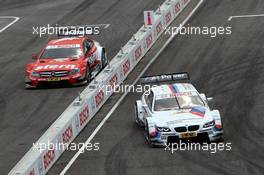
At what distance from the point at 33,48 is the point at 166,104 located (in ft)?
50.7

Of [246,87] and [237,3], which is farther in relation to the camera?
[237,3]

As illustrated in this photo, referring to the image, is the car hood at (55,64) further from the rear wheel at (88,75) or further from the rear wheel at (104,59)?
the rear wheel at (104,59)

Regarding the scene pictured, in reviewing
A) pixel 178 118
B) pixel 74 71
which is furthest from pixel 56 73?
pixel 178 118

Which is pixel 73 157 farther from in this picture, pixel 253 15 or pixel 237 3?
pixel 237 3

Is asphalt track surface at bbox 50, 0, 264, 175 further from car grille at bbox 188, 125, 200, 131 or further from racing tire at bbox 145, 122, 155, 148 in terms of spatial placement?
car grille at bbox 188, 125, 200, 131

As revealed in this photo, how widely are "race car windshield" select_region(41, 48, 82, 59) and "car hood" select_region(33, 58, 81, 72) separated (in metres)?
0.31

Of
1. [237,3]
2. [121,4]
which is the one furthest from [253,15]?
[121,4]

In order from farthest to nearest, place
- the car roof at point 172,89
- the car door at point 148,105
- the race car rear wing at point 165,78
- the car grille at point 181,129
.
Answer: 1. the race car rear wing at point 165,78
2. the car roof at point 172,89
3. the car door at point 148,105
4. the car grille at point 181,129

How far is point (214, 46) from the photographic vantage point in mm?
35594

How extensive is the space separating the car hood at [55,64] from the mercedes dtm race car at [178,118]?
6.61 m

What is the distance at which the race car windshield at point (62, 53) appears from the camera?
106ft

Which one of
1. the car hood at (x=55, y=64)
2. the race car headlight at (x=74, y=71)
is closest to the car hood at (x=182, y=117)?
the race car headlight at (x=74, y=71)

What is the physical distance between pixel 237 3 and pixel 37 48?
1096cm

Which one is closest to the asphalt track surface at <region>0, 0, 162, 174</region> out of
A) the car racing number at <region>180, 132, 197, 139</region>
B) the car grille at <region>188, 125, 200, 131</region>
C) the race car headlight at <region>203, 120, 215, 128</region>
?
the car racing number at <region>180, 132, 197, 139</region>
